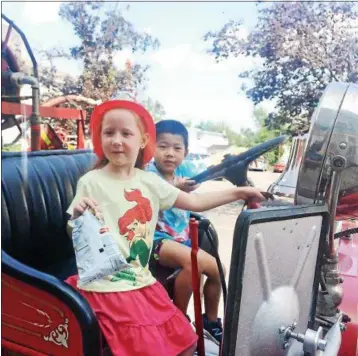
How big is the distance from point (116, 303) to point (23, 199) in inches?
17.4

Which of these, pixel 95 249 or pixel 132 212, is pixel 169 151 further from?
pixel 95 249

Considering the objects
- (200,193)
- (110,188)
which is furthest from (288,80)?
(110,188)

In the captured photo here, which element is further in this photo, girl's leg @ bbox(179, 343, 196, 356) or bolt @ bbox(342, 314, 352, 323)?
bolt @ bbox(342, 314, 352, 323)

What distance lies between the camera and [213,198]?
1.38m

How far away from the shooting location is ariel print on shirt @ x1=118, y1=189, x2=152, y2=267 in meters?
1.33

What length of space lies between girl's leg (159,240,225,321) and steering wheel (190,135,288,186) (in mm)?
188

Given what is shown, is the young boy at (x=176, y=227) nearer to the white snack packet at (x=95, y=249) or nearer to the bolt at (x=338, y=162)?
the white snack packet at (x=95, y=249)

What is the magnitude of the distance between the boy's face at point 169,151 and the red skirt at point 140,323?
31 centimetres

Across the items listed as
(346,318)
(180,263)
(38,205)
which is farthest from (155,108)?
(346,318)

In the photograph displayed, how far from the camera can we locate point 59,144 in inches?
58.9

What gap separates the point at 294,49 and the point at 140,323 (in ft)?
2.60

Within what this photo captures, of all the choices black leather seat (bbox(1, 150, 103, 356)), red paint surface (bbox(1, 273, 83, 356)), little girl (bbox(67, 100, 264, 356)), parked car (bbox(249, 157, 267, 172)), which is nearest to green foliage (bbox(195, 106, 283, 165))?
parked car (bbox(249, 157, 267, 172))

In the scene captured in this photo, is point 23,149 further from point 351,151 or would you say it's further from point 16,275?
point 351,151

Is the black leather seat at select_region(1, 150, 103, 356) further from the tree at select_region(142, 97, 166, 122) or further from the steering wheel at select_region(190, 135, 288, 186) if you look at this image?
the steering wheel at select_region(190, 135, 288, 186)
